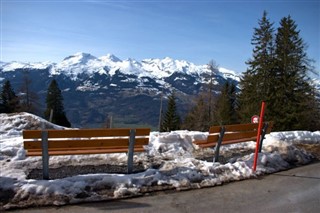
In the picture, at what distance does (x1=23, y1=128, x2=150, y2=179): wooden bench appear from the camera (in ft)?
22.7

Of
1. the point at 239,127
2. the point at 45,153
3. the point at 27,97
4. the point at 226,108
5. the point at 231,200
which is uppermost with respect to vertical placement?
the point at 239,127

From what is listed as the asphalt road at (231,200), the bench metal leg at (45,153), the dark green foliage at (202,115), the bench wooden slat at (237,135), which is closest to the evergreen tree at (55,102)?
the dark green foliage at (202,115)

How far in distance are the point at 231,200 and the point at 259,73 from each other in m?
32.9

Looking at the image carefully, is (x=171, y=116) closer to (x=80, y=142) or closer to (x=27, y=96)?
(x=27, y=96)

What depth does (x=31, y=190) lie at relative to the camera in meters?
6.16

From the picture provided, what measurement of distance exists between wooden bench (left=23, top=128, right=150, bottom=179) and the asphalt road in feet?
5.28

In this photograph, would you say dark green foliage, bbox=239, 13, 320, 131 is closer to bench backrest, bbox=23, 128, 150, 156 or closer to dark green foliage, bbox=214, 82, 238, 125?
dark green foliage, bbox=214, 82, 238, 125

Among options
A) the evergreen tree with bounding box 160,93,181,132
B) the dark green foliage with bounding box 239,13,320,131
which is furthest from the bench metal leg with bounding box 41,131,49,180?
the evergreen tree with bounding box 160,93,181,132

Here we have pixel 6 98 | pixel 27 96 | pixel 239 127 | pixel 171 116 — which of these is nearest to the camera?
pixel 239 127

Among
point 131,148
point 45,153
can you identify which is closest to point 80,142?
point 45,153

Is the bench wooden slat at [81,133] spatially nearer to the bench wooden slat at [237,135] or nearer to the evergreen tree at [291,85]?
the bench wooden slat at [237,135]

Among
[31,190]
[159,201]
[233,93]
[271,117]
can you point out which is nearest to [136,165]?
[159,201]

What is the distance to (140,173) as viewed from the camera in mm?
7453

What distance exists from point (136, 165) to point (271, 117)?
93.3 feet
